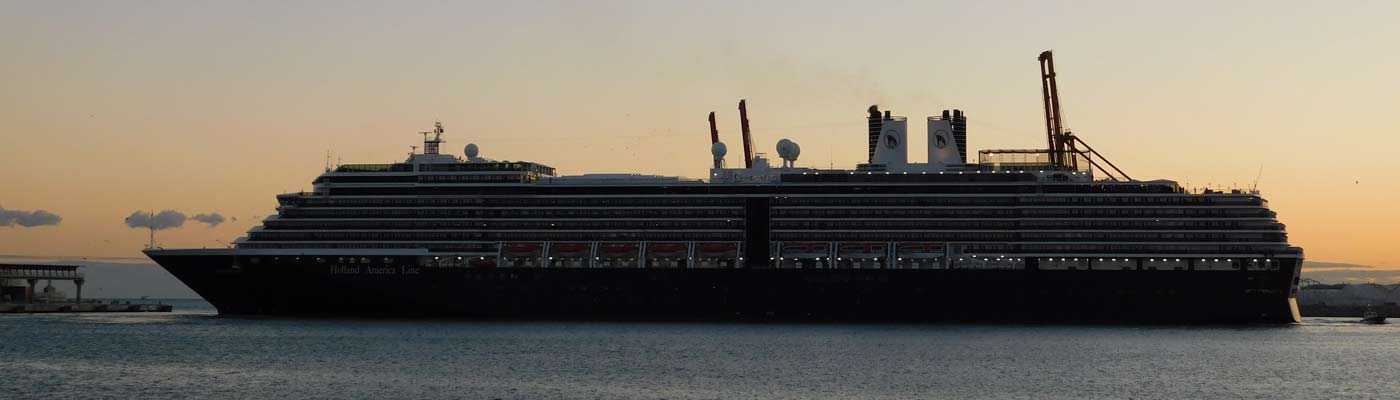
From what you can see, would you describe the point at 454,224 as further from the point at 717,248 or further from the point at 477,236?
the point at 717,248

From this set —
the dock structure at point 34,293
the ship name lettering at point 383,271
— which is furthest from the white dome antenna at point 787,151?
the dock structure at point 34,293

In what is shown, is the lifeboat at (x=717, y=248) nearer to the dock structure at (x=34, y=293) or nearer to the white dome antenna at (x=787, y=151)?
the white dome antenna at (x=787, y=151)

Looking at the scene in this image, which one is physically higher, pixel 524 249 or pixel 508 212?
pixel 508 212

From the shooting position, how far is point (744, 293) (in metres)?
99.3

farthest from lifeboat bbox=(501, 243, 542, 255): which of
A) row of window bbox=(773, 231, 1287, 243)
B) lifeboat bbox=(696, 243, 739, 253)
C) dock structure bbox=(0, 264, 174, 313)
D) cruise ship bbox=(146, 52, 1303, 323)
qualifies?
dock structure bbox=(0, 264, 174, 313)

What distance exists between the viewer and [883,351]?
7550cm

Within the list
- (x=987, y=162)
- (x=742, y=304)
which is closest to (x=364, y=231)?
(x=742, y=304)

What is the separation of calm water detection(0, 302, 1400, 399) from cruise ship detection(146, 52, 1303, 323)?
11.1 ft

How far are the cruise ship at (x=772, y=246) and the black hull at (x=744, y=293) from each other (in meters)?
0.11

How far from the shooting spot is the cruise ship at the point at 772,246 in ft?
316

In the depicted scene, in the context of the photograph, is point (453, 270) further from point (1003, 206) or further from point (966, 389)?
point (966, 389)

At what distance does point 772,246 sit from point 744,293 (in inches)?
170

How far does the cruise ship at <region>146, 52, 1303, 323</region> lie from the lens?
96.4m

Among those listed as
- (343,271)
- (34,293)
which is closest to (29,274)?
(34,293)
